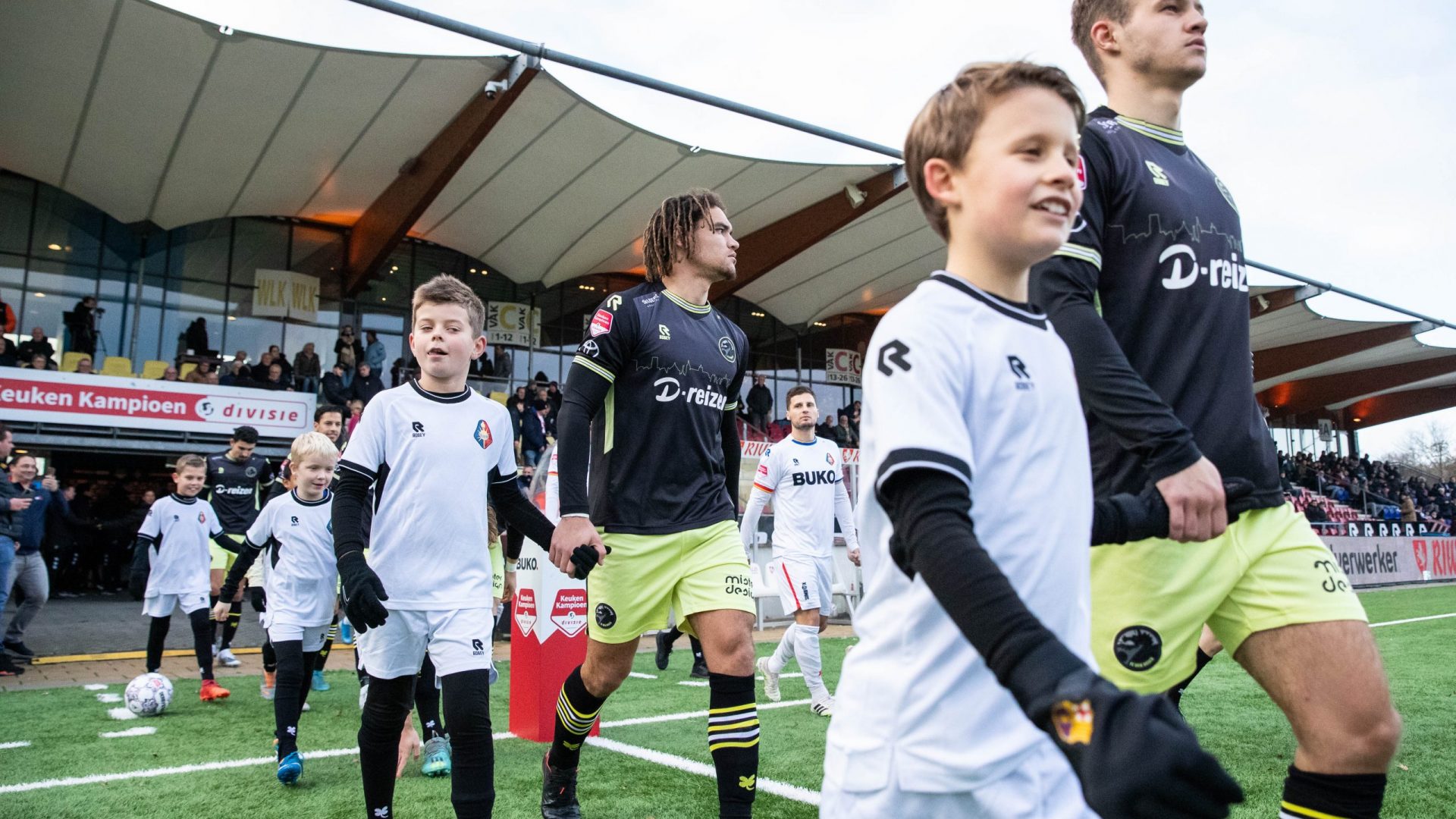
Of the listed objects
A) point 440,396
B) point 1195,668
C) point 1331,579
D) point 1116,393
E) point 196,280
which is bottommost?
point 1195,668

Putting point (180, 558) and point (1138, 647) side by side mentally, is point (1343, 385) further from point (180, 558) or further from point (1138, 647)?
point (1138, 647)

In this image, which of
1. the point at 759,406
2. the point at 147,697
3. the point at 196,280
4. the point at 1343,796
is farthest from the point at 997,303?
the point at 759,406

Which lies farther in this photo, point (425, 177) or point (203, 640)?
point (425, 177)

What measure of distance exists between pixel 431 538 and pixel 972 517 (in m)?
2.48

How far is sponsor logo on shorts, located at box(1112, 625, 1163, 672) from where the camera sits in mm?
2111

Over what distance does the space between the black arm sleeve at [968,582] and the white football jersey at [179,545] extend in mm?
8592

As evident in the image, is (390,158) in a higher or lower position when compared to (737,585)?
higher

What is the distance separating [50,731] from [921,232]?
2327cm

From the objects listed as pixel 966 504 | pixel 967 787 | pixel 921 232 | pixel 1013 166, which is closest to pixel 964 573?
pixel 966 504

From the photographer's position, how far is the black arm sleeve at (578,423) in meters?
3.84

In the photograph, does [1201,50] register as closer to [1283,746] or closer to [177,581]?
[1283,746]

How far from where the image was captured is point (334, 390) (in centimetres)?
1930

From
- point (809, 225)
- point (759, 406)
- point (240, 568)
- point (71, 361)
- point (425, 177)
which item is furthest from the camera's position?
point (759, 406)

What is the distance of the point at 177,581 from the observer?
27.6 feet
